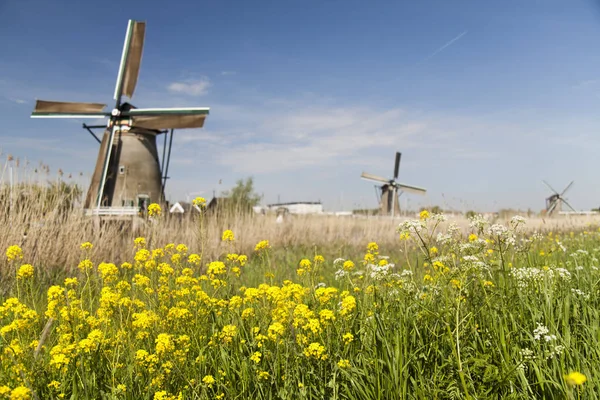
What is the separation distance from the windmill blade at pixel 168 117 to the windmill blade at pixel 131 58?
1430mm

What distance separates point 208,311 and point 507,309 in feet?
6.63

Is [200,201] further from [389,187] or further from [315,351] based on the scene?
[389,187]

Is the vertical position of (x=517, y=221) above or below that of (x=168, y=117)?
below

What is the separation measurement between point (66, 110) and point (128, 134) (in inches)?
118

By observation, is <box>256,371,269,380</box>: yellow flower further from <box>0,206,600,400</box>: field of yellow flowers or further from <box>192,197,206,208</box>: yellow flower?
<box>192,197,206,208</box>: yellow flower

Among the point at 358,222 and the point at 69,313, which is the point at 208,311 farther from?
the point at 358,222

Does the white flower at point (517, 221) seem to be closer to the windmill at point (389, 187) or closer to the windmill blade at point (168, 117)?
the windmill blade at point (168, 117)

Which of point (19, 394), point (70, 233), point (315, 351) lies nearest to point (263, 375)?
point (315, 351)

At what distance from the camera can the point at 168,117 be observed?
18.2 metres

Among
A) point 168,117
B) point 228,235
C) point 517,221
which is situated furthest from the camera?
point 168,117

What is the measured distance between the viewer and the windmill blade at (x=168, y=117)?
59.1ft

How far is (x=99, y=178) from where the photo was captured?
17.6 meters

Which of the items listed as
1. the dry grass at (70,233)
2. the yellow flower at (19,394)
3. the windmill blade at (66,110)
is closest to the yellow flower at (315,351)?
the yellow flower at (19,394)

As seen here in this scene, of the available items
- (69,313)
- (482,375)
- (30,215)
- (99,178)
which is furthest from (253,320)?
(99,178)
